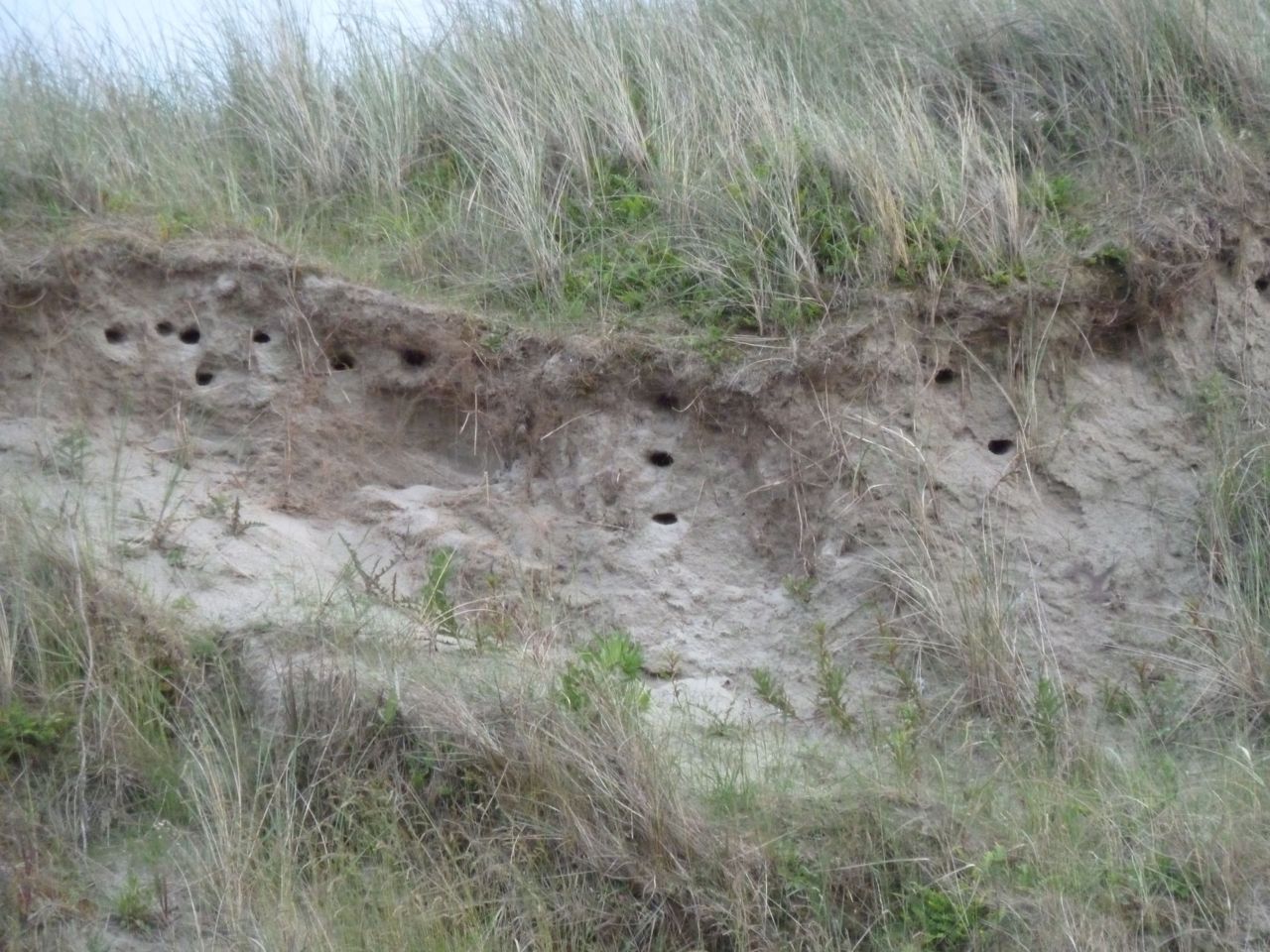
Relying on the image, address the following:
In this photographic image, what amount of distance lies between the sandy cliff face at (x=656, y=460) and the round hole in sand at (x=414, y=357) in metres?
0.01

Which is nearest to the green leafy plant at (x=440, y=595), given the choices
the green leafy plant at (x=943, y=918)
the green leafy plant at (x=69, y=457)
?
the green leafy plant at (x=69, y=457)

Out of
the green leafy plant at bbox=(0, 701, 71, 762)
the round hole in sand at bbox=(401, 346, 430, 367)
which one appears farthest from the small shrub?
the green leafy plant at bbox=(0, 701, 71, 762)

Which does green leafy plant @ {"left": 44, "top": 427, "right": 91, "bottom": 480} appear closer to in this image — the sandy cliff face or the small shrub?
the sandy cliff face

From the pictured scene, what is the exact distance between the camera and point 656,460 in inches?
229

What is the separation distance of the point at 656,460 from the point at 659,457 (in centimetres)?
2

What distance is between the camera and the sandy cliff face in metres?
5.27

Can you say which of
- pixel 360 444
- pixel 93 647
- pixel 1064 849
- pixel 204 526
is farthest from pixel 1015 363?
pixel 93 647

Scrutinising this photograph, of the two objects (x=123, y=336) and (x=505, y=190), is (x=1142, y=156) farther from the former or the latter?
(x=123, y=336)

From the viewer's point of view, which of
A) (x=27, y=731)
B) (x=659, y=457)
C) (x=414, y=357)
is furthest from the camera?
(x=414, y=357)

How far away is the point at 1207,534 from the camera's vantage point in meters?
5.40

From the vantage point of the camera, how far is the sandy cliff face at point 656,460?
527cm

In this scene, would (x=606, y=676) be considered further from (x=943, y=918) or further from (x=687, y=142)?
(x=687, y=142)

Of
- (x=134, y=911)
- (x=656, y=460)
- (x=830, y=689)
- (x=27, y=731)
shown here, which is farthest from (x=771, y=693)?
(x=27, y=731)

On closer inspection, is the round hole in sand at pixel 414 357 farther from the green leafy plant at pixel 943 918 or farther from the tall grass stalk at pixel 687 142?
the green leafy plant at pixel 943 918
